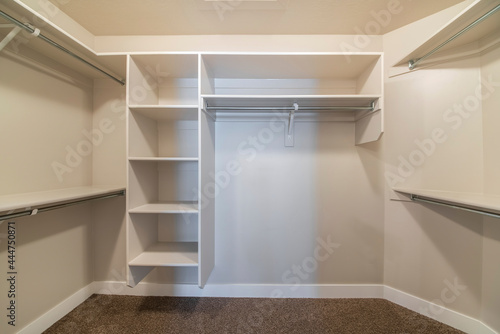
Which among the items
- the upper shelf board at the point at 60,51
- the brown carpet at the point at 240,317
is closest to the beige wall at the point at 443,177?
the brown carpet at the point at 240,317

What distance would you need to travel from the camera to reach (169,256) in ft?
4.65

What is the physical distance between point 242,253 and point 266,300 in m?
0.45

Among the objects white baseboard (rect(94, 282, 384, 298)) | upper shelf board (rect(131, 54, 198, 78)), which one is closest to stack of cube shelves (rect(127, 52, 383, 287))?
upper shelf board (rect(131, 54, 198, 78))

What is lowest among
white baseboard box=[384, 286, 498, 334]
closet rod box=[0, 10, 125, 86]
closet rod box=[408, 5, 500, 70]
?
white baseboard box=[384, 286, 498, 334]

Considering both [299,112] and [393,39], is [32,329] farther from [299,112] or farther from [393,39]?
[393,39]

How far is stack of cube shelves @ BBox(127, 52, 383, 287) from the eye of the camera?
1.32 m

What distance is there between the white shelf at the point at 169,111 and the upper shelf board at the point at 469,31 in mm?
1570

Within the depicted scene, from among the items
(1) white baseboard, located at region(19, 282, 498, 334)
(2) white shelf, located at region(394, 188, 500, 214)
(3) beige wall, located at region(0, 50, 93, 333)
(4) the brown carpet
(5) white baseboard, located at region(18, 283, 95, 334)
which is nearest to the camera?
(2) white shelf, located at region(394, 188, 500, 214)

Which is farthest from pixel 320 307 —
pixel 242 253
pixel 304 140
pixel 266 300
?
pixel 304 140

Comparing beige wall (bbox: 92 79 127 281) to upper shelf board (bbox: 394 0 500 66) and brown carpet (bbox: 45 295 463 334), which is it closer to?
brown carpet (bbox: 45 295 463 334)

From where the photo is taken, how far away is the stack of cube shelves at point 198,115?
4.32ft

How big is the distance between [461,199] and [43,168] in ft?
8.78

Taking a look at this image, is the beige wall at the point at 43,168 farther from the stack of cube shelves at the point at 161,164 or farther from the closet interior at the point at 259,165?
the stack of cube shelves at the point at 161,164

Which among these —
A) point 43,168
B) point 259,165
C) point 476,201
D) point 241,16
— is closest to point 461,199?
point 476,201
